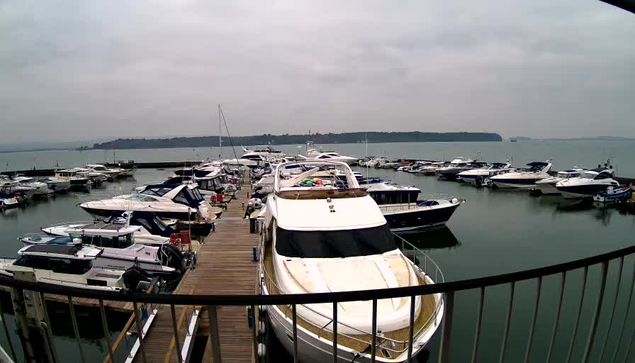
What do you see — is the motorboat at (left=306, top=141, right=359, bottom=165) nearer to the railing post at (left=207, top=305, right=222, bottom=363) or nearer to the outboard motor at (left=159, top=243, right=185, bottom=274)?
the outboard motor at (left=159, top=243, right=185, bottom=274)

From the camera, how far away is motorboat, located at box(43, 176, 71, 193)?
130ft

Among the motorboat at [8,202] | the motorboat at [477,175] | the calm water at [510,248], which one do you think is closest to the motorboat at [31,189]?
the motorboat at [8,202]

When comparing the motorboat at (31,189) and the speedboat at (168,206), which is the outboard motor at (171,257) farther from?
the motorboat at (31,189)

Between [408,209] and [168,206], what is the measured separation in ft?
50.4

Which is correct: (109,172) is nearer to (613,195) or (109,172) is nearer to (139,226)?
(139,226)

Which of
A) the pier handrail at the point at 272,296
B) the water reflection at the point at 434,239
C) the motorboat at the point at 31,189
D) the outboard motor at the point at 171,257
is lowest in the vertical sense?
the water reflection at the point at 434,239

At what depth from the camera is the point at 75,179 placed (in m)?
41.4

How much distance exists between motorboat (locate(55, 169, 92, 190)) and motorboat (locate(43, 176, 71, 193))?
45cm

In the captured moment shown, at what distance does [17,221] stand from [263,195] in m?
19.9

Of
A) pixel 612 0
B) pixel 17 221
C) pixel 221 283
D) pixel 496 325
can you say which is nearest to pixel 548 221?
pixel 496 325

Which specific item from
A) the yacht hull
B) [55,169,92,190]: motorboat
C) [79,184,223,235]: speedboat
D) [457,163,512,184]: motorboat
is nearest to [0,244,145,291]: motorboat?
[79,184,223,235]: speedboat

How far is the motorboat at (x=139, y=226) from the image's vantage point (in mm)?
14183

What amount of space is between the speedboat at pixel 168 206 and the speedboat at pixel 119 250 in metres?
6.66

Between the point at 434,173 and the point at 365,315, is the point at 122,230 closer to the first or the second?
the point at 365,315
